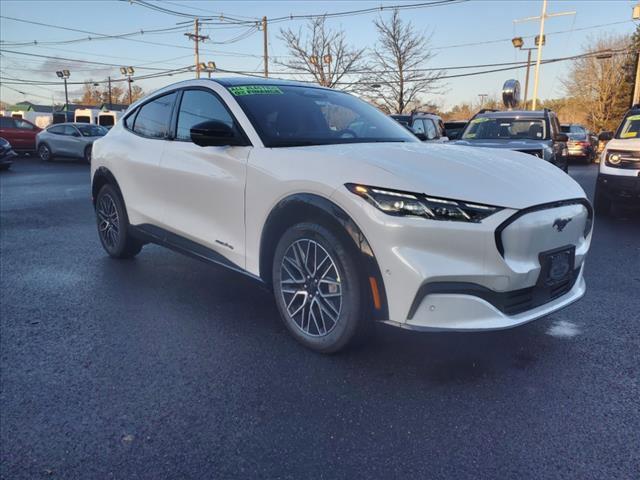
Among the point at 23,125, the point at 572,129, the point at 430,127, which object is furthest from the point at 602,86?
the point at 23,125

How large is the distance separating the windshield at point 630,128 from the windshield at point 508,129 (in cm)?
125

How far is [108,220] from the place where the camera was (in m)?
5.40

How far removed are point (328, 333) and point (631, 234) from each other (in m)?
5.86

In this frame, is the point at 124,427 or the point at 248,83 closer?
the point at 124,427

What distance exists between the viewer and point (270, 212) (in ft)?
10.7

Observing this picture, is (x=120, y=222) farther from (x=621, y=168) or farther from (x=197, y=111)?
(x=621, y=168)

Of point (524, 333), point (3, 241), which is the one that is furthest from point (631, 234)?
point (3, 241)

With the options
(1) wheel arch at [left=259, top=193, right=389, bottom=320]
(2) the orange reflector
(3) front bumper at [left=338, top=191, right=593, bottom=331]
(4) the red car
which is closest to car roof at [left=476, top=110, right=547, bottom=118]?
(3) front bumper at [left=338, top=191, right=593, bottom=331]

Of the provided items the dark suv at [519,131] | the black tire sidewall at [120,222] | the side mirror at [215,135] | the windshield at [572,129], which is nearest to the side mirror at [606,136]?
the dark suv at [519,131]

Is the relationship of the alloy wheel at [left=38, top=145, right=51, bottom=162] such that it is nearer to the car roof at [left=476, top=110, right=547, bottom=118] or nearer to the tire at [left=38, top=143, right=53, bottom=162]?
the tire at [left=38, top=143, right=53, bottom=162]

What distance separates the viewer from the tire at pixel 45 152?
2106 cm

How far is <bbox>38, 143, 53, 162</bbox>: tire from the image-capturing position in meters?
21.1

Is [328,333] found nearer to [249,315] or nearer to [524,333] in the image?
[249,315]

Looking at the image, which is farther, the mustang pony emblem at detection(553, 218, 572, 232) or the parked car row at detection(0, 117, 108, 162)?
the parked car row at detection(0, 117, 108, 162)
